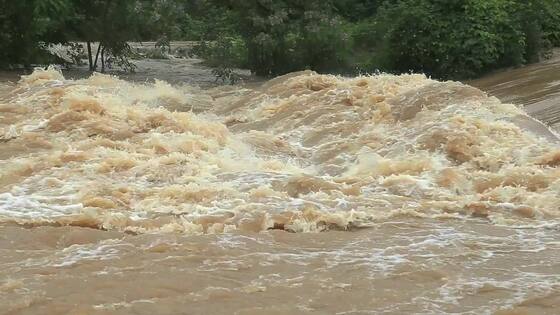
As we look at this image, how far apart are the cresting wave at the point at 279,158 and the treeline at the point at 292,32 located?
4190 mm

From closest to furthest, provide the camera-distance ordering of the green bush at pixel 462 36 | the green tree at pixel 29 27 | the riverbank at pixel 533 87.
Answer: the riverbank at pixel 533 87, the green tree at pixel 29 27, the green bush at pixel 462 36

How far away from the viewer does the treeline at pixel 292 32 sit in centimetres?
1927

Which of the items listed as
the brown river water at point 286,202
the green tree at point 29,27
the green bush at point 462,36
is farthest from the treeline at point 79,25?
the green bush at point 462,36

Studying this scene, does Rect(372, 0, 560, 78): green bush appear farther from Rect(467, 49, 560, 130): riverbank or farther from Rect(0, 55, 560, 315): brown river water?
Rect(0, 55, 560, 315): brown river water

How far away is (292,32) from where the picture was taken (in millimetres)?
19375

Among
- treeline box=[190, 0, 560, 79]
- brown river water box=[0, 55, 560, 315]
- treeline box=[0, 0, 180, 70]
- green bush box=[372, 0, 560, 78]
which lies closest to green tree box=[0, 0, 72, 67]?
treeline box=[0, 0, 180, 70]

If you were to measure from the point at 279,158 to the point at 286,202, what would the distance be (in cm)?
293

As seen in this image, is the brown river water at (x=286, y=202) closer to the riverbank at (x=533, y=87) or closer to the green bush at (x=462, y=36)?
the riverbank at (x=533, y=87)

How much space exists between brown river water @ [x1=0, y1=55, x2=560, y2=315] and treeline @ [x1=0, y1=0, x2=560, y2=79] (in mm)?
4277

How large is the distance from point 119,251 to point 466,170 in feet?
15.8

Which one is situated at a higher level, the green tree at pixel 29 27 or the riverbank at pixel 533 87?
the green tree at pixel 29 27

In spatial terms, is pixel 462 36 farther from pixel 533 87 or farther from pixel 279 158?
pixel 279 158

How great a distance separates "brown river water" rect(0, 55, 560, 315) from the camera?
5.93m

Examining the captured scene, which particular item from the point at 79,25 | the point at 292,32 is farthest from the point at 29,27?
the point at 292,32
